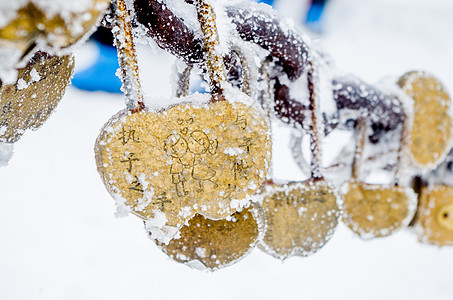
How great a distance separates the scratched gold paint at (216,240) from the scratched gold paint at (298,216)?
0.07 meters

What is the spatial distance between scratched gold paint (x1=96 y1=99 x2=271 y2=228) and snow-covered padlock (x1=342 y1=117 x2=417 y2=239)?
0.33 meters

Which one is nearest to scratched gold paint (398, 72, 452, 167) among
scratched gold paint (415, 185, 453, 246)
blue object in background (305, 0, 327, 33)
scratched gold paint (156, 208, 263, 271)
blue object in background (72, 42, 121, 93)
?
scratched gold paint (415, 185, 453, 246)

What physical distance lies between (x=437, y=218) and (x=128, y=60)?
92 cm

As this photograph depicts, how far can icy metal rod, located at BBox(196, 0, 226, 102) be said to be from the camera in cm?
33

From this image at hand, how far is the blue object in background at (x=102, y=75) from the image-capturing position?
4.30 ft

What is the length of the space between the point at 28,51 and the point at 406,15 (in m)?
2.47

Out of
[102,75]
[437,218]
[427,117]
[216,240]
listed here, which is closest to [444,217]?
[437,218]

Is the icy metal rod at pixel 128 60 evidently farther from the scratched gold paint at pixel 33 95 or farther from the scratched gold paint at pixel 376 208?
the scratched gold paint at pixel 376 208

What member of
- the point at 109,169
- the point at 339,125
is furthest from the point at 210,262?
the point at 339,125

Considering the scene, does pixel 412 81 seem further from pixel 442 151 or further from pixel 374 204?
pixel 374 204

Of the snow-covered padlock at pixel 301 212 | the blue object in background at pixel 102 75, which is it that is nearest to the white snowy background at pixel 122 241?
the blue object in background at pixel 102 75

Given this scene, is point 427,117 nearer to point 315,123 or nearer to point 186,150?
point 315,123

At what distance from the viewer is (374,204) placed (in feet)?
2.05

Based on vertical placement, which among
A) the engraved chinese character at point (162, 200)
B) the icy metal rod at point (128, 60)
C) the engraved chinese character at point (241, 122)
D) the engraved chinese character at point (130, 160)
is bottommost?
the engraved chinese character at point (162, 200)
